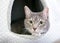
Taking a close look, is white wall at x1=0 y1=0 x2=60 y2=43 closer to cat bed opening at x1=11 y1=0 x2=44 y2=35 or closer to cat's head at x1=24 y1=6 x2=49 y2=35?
cat's head at x1=24 y1=6 x2=49 y2=35

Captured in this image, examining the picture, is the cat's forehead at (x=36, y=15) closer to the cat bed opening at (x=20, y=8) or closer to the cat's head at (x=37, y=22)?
the cat's head at (x=37, y=22)

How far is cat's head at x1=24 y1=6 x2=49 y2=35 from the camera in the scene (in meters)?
1.12

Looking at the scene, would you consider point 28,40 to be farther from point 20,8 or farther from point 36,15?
point 20,8

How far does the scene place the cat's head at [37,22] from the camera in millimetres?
1124

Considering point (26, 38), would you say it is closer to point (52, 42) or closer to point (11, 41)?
point (11, 41)

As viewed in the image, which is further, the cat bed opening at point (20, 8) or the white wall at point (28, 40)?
the cat bed opening at point (20, 8)

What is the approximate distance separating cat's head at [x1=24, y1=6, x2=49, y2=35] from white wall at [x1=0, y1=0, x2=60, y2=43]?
4 cm

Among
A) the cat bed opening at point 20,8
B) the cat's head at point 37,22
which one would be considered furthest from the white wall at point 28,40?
the cat bed opening at point 20,8

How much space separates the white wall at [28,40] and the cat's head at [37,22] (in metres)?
0.04

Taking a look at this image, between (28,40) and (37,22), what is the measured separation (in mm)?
146

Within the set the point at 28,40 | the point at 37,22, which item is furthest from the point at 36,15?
the point at 28,40

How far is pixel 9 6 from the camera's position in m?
1.10

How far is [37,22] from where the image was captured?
113 cm

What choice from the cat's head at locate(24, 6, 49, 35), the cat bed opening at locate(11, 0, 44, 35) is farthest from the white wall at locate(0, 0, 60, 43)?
the cat bed opening at locate(11, 0, 44, 35)
